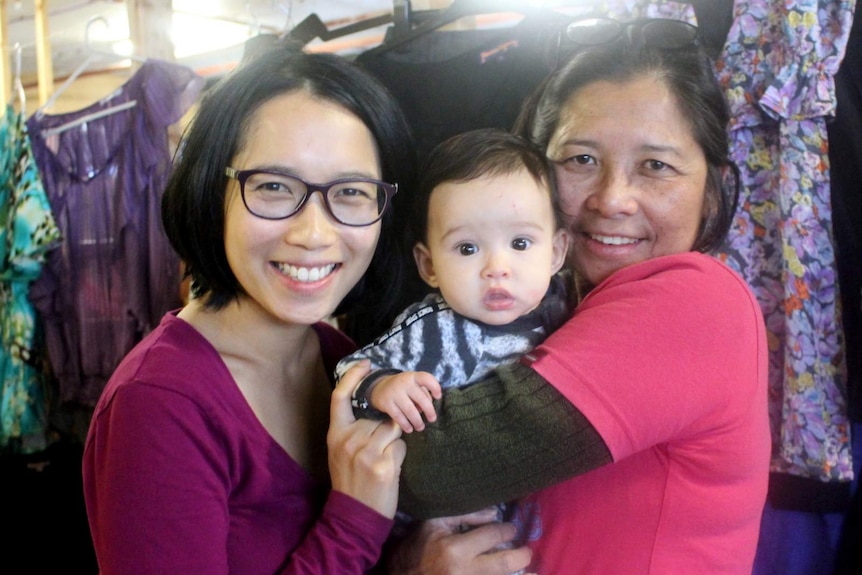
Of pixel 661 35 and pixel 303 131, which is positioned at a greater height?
pixel 661 35

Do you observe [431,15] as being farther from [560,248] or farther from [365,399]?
[365,399]

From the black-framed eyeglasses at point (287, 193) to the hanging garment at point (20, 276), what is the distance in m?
1.82

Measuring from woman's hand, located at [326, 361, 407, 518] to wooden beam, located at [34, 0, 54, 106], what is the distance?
2387 mm

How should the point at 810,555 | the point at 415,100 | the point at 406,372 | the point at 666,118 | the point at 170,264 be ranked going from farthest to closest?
the point at 170,264 → the point at 415,100 → the point at 810,555 → the point at 666,118 → the point at 406,372

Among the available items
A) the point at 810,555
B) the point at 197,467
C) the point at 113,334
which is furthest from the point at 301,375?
the point at 113,334

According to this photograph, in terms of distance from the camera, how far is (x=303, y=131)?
3.93 feet

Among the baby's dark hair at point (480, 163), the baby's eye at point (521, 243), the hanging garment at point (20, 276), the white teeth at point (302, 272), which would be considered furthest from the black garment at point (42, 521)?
the baby's eye at point (521, 243)

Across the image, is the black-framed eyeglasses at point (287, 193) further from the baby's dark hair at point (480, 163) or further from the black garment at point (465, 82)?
the black garment at point (465, 82)

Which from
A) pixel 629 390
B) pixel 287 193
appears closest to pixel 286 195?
pixel 287 193

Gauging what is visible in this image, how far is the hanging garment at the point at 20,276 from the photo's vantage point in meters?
2.64

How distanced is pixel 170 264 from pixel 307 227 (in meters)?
1.68

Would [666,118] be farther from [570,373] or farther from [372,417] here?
[372,417]

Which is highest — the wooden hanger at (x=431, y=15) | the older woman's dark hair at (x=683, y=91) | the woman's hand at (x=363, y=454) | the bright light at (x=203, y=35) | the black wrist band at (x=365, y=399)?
the bright light at (x=203, y=35)

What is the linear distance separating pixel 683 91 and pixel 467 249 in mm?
544
